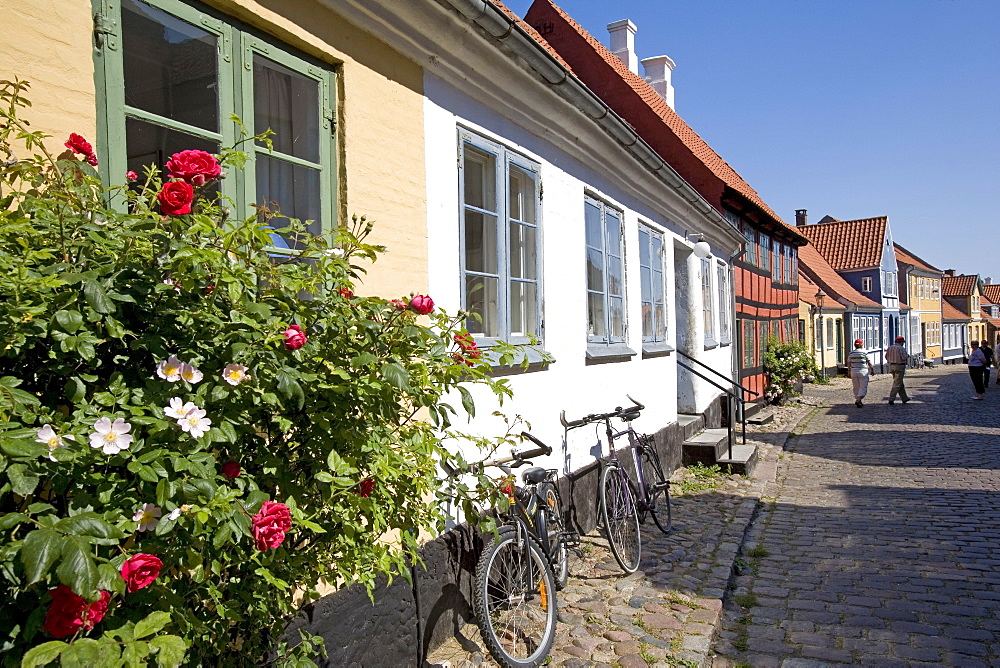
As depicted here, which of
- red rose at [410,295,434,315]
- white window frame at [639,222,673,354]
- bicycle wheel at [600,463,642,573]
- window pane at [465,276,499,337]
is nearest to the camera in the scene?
red rose at [410,295,434,315]

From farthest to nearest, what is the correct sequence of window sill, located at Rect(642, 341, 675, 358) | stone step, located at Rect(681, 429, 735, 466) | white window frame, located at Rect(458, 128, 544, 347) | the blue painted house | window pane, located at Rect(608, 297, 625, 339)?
the blue painted house
stone step, located at Rect(681, 429, 735, 466)
window sill, located at Rect(642, 341, 675, 358)
window pane, located at Rect(608, 297, 625, 339)
white window frame, located at Rect(458, 128, 544, 347)

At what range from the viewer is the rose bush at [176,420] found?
4.80ft

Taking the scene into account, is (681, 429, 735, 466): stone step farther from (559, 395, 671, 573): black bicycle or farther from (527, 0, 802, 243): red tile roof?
(527, 0, 802, 243): red tile roof

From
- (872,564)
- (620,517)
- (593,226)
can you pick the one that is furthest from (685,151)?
(620,517)

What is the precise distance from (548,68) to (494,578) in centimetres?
317

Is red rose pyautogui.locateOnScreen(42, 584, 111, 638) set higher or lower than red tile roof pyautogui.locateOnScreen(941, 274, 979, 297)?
lower

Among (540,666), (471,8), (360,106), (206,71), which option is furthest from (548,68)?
(540,666)

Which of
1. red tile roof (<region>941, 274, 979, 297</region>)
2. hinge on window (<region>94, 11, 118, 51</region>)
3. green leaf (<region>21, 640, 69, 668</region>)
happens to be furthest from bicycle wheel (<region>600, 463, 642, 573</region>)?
red tile roof (<region>941, 274, 979, 297</region>)

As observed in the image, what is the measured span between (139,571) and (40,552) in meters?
0.27

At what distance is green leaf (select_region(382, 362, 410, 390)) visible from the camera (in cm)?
203

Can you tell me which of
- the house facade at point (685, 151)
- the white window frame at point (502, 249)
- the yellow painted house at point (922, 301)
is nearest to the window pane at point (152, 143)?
the white window frame at point (502, 249)

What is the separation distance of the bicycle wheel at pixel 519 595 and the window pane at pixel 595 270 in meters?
2.98

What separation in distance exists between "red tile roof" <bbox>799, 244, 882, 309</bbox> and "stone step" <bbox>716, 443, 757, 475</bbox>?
2120cm

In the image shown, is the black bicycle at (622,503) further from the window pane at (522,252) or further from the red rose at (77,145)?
the red rose at (77,145)
